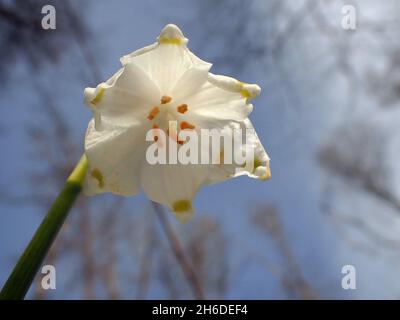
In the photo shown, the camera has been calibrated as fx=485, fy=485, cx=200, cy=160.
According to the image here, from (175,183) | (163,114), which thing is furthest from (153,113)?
(175,183)

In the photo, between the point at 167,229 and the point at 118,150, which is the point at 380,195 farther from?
the point at 118,150

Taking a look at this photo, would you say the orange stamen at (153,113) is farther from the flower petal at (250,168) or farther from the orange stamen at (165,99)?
the flower petal at (250,168)

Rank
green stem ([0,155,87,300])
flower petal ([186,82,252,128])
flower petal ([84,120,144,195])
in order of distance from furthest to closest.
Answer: flower petal ([186,82,252,128]), flower petal ([84,120,144,195]), green stem ([0,155,87,300])

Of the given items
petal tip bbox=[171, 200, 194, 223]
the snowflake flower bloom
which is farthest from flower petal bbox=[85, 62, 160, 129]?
petal tip bbox=[171, 200, 194, 223]

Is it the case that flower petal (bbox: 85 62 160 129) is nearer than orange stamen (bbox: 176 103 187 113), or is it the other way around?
flower petal (bbox: 85 62 160 129)

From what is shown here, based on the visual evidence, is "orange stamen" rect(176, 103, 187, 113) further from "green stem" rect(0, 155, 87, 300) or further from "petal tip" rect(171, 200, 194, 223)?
"green stem" rect(0, 155, 87, 300)

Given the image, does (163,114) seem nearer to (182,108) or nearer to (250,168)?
(182,108)
